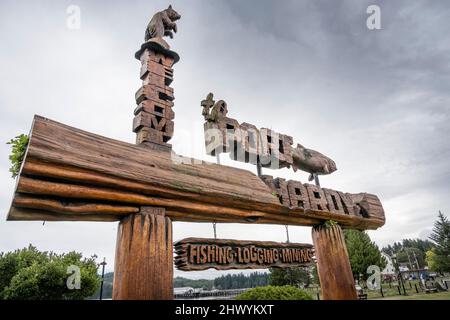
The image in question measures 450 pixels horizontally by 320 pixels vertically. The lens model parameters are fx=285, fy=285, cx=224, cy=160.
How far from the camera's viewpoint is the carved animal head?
13.8 ft

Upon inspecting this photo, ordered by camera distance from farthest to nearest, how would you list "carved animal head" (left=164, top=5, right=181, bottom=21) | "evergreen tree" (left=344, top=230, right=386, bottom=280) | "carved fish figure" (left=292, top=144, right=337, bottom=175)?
"evergreen tree" (left=344, top=230, right=386, bottom=280), "carved fish figure" (left=292, top=144, right=337, bottom=175), "carved animal head" (left=164, top=5, right=181, bottom=21)

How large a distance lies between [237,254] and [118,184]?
1.67 metres

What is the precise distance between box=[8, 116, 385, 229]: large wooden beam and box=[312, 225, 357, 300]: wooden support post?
1.21m

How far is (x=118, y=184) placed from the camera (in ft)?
8.27

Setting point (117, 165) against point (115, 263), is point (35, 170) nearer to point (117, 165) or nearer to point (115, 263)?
point (117, 165)

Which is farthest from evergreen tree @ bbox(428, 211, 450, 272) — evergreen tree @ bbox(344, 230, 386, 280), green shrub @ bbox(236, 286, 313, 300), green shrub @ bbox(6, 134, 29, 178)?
green shrub @ bbox(6, 134, 29, 178)

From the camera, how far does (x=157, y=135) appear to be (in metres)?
3.28

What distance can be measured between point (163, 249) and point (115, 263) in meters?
0.45

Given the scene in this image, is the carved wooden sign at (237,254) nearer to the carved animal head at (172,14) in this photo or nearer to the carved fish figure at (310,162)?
the carved fish figure at (310,162)

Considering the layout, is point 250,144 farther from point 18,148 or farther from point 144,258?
point 18,148

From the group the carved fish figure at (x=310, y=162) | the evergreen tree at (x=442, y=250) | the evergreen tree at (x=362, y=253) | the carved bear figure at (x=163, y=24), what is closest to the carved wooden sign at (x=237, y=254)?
the carved fish figure at (x=310, y=162)

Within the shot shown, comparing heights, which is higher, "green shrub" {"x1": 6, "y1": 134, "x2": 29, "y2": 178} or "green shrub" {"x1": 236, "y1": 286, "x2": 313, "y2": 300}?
"green shrub" {"x1": 6, "y1": 134, "x2": 29, "y2": 178}

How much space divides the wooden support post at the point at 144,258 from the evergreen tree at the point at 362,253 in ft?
82.9

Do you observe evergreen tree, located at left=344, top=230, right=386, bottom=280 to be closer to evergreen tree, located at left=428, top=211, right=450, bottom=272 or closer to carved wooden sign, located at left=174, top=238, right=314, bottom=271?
evergreen tree, located at left=428, top=211, right=450, bottom=272
